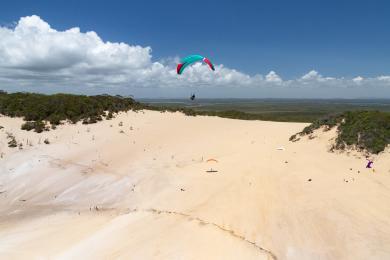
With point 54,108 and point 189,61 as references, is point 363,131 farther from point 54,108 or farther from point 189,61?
point 54,108

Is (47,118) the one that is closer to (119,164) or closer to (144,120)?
(144,120)

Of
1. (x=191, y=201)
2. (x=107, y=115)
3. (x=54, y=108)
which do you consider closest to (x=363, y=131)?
(x=191, y=201)

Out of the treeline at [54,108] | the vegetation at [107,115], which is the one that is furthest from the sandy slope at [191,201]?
the treeline at [54,108]

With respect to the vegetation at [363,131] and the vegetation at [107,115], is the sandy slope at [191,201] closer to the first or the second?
the vegetation at [363,131]

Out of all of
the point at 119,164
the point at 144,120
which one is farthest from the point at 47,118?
the point at 119,164

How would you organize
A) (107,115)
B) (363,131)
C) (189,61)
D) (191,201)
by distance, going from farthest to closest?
(107,115), (189,61), (363,131), (191,201)
